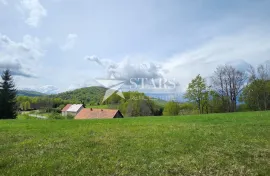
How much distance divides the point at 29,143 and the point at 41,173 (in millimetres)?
5944

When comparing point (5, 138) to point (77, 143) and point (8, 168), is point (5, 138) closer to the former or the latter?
point (77, 143)

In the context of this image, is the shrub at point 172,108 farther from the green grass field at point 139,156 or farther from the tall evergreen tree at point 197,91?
the green grass field at point 139,156

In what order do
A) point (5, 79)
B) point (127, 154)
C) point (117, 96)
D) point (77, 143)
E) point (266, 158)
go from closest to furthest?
point (266, 158)
point (127, 154)
point (77, 143)
point (5, 79)
point (117, 96)

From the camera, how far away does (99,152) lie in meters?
10.8

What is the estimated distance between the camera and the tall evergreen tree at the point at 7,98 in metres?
51.8

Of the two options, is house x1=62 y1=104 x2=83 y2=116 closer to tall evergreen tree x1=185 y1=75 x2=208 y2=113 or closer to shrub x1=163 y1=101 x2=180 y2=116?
shrub x1=163 y1=101 x2=180 y2=116

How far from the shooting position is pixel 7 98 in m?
52.8

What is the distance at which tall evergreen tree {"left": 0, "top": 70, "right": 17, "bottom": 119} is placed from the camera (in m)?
51.8

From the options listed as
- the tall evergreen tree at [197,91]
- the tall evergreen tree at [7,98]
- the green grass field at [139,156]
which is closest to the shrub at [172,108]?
the tall evergreen tree at [197,91]

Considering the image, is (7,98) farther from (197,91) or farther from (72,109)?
(72,109)

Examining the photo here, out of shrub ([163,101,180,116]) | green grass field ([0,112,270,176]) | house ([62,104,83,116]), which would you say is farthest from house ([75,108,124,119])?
green grass field ([0,112,270,176])

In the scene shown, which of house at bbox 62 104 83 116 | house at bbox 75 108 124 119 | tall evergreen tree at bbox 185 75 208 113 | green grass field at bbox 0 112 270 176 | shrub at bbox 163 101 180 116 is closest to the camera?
green grass field at bbox 0 112 270 176

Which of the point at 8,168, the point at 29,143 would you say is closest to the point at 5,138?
the point at 29,143

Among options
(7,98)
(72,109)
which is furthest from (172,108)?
(72,109)
